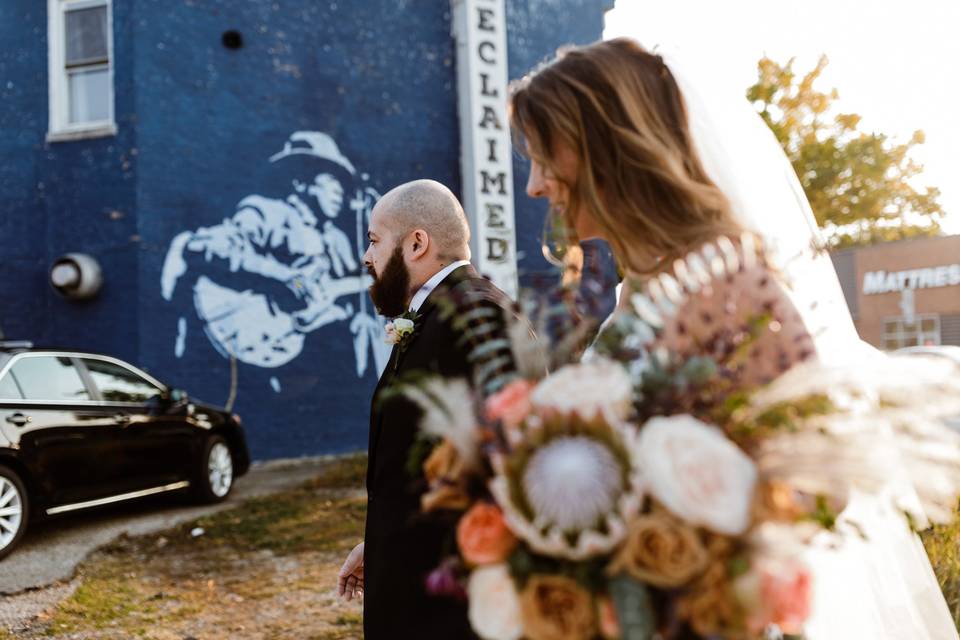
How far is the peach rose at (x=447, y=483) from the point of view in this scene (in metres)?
1.47

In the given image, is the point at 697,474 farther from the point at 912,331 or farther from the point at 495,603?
the point at 912,331

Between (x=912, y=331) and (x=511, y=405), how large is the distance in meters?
31.6

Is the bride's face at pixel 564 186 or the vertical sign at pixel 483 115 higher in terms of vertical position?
the vertical sign at pixel 483 115

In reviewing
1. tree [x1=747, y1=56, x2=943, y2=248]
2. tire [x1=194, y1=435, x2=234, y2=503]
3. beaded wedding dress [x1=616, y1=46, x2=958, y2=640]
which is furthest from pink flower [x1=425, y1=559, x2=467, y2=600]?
tree [x1=747, y1=56, x2=943, y2=248]

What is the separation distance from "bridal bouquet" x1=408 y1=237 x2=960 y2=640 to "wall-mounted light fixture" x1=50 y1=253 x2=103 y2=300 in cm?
1135

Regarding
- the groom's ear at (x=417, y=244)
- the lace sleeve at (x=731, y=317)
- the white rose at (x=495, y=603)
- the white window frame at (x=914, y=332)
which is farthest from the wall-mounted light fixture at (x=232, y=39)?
the white window frame at (x=914, y=332)

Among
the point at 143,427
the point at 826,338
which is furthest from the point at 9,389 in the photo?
the point at 826,338

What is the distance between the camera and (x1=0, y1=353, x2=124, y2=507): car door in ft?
23.9

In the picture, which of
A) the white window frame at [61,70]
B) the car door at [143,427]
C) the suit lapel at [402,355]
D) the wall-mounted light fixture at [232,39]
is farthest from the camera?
the wall-mounted light fixture at [232,39]

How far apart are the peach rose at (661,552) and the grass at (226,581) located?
4258mm

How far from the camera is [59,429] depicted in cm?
759

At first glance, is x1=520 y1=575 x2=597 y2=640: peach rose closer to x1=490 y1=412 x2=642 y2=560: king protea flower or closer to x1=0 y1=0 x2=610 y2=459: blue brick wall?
x1=490 y1=412 x2=642 y2=560: king protea flower

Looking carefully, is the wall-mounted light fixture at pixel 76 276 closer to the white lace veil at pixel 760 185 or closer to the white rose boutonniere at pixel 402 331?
the white rose boutonniere at pixel 402 331

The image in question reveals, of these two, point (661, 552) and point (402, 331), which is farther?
point (402, 331)
